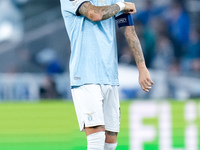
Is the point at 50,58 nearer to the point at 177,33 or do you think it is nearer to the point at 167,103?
the point at 177,33

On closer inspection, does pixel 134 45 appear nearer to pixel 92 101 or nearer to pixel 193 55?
pixel 92 101

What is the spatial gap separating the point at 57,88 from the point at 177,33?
2.68 meters

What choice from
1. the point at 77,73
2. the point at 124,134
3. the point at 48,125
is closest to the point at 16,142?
the point at 48,125

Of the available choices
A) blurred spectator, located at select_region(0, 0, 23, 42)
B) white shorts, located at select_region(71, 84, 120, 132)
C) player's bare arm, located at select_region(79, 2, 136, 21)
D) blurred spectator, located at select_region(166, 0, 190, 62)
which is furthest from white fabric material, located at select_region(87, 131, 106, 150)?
blurred spectator, located at select_region(0, 0, 23, 42)

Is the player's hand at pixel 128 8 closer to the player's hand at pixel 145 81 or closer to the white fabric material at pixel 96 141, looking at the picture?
the player's hand at pixel 145 81

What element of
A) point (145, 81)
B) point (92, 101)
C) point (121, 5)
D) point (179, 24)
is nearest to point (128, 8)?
point (121, 5)

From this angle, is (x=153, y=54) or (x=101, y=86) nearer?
(x=101, y=86)

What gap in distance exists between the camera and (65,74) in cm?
883

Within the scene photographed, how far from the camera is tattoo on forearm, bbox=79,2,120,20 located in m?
3.83

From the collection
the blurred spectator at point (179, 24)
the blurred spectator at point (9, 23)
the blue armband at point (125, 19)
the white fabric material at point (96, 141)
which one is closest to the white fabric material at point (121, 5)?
the blue armband at point (125, 19)

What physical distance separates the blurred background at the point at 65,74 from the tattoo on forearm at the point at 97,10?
2.99 metres

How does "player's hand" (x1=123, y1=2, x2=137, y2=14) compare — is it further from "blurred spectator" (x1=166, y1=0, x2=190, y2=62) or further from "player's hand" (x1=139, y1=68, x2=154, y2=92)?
"blurred spectator" (x1=166, y1=0, x2=190, y2=62)

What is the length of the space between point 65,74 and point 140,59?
4855mm

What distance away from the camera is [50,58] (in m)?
9.52
